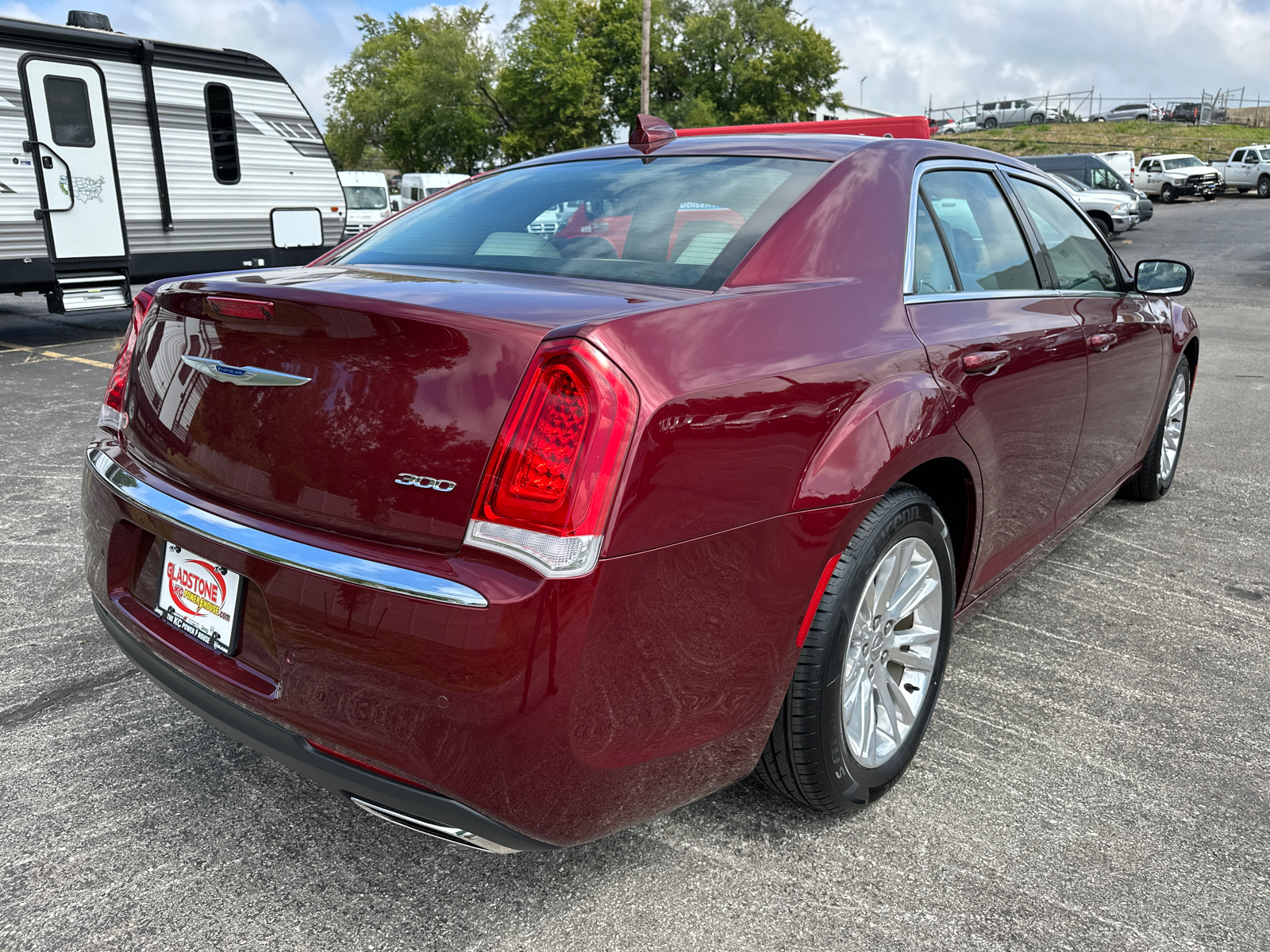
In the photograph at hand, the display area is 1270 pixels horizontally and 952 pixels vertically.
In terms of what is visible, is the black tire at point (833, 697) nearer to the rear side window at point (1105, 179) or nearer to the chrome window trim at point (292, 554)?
the chrome window trim at point (292, 554)

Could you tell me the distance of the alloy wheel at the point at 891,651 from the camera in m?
2.31

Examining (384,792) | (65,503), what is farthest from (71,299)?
(384,792)

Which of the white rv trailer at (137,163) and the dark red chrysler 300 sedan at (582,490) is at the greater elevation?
the white rv trailer at (137,163)

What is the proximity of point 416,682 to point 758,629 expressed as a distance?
662 mm

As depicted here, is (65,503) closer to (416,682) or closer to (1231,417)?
(416,682)

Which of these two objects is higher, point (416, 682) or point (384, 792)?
point (416, 682)

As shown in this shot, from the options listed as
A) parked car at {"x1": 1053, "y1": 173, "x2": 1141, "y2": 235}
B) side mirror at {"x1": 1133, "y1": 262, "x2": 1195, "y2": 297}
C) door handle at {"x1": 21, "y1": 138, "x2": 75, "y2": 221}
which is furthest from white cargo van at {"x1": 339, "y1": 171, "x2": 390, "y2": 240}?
side mirror at {"x1": 1133, "y1": 262, "x2": 1195, "y2": 297}

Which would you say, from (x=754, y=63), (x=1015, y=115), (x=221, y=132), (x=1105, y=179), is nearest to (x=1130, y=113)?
(x=1015, y=115)

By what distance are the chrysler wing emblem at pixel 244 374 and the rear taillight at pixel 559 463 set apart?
47 cm

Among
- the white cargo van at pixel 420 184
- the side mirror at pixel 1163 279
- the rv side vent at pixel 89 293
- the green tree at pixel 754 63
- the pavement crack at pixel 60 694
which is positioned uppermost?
the green tree at pixel 754 63

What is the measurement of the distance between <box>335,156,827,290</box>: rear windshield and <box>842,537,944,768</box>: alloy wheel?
814mm

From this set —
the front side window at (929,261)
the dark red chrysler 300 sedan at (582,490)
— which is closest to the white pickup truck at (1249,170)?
the front side window at (929,261)

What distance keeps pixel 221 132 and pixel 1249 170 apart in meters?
36.0

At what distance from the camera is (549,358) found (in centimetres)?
169
